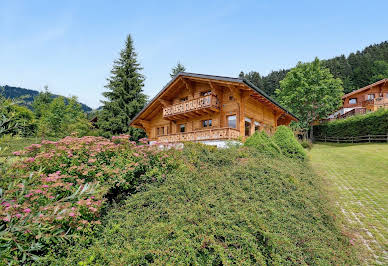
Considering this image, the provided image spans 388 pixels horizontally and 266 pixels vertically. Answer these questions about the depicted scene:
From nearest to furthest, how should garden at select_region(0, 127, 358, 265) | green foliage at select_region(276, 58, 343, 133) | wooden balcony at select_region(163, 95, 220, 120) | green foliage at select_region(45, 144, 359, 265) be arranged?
garden at select_region(0, 127, 358, 265), green foliage at select_region(45, 144, 359, 265), wooden balcony at select_region(163, 95, 220, 120), green foliage at select_region(276, 58, 343, 133)

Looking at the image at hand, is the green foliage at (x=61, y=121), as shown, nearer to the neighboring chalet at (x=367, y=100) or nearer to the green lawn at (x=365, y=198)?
the green lawn at (x=365, y=198)

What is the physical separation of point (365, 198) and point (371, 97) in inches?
1713

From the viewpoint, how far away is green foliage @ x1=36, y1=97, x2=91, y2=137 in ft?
91.5

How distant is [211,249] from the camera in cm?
372

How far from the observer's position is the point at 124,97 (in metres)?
28.4

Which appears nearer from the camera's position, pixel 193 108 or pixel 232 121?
pixel 232 121

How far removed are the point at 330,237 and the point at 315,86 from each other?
3517cm

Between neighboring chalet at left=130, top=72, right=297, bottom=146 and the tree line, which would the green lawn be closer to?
neighboring chalet at left=130, top=72, right=297, bottom=146

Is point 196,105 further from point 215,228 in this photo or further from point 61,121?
point 61,121

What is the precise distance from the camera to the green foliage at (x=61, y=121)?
27.9 m

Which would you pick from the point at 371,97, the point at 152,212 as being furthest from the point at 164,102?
the point at 371,97

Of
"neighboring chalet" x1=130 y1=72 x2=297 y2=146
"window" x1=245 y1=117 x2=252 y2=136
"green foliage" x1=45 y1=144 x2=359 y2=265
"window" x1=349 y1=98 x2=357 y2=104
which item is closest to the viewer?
"green foliage" x1=45 y1=144 x2=359 y2=265

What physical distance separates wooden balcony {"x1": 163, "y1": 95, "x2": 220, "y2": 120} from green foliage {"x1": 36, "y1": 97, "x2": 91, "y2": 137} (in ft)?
38.7

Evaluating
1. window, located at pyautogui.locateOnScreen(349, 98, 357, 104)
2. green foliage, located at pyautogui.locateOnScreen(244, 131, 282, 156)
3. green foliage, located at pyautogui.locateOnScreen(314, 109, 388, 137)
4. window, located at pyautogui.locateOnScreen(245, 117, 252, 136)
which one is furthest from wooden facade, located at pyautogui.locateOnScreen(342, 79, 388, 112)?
green foliage, located at pyautogui.locateOnScreen(244, 131, 282, 156)
